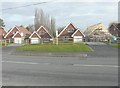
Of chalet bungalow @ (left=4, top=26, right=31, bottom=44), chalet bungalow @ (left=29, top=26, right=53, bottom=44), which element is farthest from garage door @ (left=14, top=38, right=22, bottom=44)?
chalet bungalow @ (left=29, top=26, right=53, bottom=44)

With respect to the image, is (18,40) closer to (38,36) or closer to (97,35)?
(38,36)

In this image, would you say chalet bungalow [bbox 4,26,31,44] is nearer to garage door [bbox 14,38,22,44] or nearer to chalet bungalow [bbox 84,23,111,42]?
garage door [bbox 14,38,22,44]

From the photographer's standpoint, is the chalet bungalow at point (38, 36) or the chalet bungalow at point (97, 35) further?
the chalet bungalow at point (97, 35)

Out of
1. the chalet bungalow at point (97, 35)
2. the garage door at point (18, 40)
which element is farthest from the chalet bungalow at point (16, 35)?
the chalet bungalow at point (97, 35)

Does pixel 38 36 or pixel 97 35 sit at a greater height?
pixel 38 36

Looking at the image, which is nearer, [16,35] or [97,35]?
[16,35]

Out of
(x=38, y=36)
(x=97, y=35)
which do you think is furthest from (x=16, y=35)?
(x=97, y=35)

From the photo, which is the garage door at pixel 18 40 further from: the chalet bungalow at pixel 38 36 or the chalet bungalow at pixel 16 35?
the chalet bungalow at pixel 38 36

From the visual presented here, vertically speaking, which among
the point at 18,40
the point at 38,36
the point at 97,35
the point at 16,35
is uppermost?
the point at 16,35

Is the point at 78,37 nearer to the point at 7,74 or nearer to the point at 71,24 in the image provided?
the point at 71,24

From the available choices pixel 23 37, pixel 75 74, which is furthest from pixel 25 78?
pixel 23 37

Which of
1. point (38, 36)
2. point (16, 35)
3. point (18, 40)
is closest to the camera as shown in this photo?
point (38, 36)

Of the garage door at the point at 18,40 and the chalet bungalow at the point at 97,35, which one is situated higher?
the chalet bungalow at the point at 97,35

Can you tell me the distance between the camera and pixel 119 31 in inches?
3782
